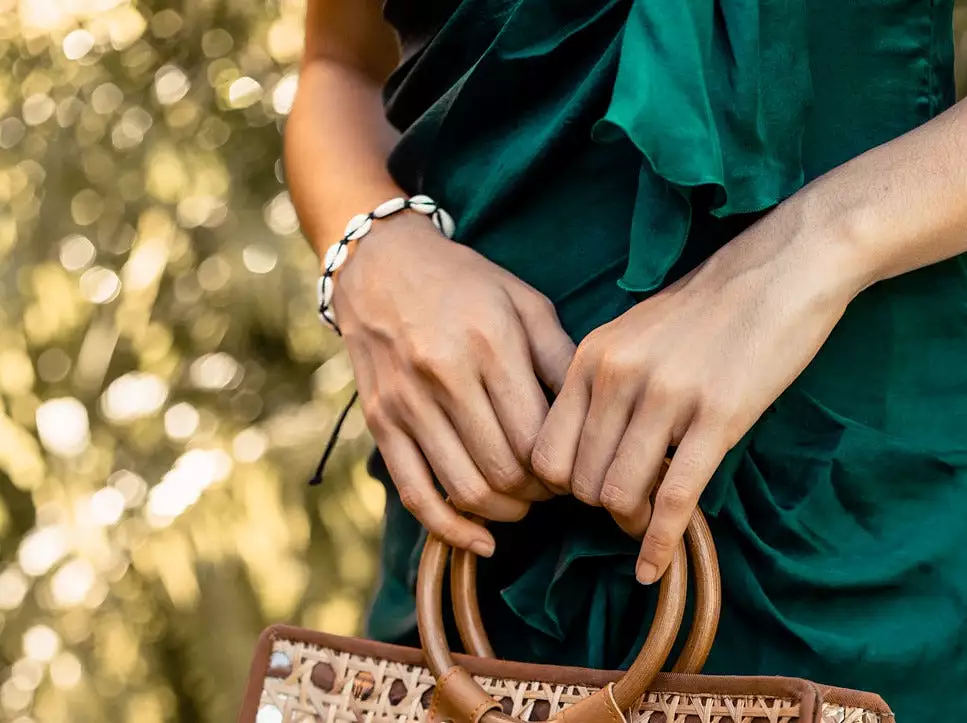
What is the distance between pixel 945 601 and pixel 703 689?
0.18 metres

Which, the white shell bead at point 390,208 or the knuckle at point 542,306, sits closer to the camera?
the knuckle at point 542,306

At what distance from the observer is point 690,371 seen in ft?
1.94

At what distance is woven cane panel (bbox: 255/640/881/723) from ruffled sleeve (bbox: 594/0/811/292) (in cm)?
25

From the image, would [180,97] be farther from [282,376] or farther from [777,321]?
[777,321]

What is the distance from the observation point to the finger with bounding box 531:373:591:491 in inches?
24.8

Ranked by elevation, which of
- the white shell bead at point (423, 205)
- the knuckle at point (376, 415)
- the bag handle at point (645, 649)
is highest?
the white shell bead at point (423, 205)

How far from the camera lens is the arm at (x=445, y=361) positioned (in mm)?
675

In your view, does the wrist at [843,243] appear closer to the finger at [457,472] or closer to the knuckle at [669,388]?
the knuckle at [669,388]

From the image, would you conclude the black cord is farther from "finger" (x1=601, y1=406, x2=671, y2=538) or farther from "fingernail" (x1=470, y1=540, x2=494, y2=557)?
"finger" (x1=601, y1=406, x2=671, y2=538)

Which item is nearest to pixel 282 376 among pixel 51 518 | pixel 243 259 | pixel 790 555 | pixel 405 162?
pixel 243 259

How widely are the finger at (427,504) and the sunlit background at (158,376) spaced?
1353 millimetres

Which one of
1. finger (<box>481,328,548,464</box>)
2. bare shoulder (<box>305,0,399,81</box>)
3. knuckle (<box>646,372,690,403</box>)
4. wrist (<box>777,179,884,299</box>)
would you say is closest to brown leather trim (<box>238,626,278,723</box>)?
finger (<box>481,328,548,464</box>)

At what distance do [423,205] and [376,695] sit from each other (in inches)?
14.4

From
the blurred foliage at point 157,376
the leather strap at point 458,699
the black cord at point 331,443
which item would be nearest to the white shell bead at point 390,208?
the black cord at point 331,443
